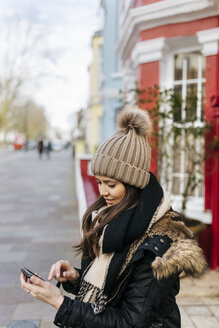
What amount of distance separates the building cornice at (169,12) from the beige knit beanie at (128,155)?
3.94 metres

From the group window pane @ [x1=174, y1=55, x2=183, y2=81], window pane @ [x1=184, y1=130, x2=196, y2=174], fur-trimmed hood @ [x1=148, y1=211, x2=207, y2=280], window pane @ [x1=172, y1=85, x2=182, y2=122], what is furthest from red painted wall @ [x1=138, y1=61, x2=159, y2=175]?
fur-trimmed hood @ [x1=148, y1=211, x2=207, y2=280]

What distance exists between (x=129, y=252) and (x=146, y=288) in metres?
0.17

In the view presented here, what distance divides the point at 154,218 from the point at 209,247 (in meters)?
3.63

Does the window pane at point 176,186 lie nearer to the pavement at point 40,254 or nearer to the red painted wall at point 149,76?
the red painted wall at point 149,76

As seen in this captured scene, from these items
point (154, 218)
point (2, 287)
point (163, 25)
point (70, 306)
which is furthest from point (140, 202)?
point (163, 25)

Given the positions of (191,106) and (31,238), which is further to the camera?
(31,238)

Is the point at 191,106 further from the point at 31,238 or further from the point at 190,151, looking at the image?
the point at 31,238

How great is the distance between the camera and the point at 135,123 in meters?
1.89

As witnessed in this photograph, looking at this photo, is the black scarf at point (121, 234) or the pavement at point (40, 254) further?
the pavement at point (40, 254)

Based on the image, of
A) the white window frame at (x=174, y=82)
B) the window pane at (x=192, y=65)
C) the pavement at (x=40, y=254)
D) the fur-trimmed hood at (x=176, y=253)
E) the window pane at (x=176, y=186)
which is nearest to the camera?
the fur-trimmed hood at (x=176, y=253)

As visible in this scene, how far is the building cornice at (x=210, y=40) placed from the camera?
209 inches

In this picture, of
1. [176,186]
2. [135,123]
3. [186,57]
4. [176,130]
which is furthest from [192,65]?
[135,123]

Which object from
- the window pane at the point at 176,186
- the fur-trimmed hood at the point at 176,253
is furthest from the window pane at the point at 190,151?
the fur-trimmed hood at the point at 176,253

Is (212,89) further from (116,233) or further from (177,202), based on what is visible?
(116,233)
